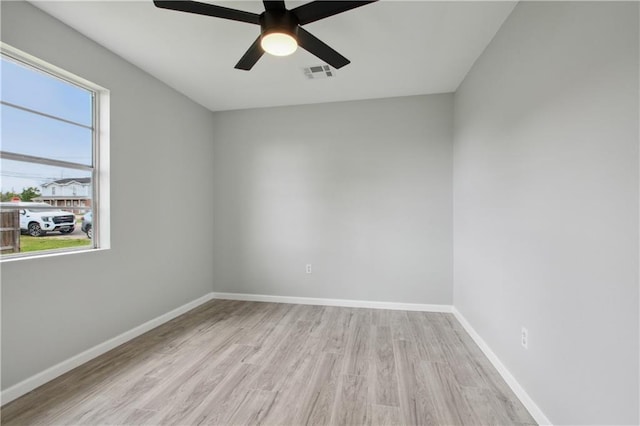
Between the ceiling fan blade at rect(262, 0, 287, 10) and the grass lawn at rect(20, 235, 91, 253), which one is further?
the grass lawn at rect(20, 235, 91, 253)

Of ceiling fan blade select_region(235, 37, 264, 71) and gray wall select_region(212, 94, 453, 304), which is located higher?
ceiling fan blade select_region(235, 37, 264, 71)

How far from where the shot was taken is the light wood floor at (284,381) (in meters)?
1.75

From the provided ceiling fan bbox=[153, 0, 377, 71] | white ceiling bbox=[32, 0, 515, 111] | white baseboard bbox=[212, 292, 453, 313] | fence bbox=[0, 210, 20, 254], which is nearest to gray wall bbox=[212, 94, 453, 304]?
white baseboard bbox=[212, 292, 453, 313]

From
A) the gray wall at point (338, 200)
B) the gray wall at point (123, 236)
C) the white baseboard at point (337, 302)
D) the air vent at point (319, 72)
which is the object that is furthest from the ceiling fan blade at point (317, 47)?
the white baseboard at point (337, 302)

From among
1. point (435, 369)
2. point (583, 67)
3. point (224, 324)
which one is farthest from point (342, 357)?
point (583, 67)

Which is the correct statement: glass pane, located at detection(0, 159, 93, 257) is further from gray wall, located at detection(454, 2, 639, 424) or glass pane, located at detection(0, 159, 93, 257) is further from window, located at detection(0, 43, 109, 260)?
gray wall, located at detection(454, 2, 639, 424)

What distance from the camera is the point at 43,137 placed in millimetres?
2170

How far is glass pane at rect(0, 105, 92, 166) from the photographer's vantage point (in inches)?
77.0

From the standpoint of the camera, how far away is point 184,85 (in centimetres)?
330

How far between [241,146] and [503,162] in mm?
3283

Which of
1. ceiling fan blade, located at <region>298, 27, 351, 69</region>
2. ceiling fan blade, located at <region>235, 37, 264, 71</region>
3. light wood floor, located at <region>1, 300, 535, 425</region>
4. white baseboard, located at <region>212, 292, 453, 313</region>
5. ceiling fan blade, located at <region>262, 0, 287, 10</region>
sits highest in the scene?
ceiling fan blade, located at <region>262, 0, 287, 10</region>

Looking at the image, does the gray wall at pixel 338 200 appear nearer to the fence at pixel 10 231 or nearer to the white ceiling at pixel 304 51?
the white ceiling at pixel 304 51

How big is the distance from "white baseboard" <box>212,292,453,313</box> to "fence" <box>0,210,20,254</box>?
97.3 inches

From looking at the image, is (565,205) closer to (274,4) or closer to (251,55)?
(274,4)
